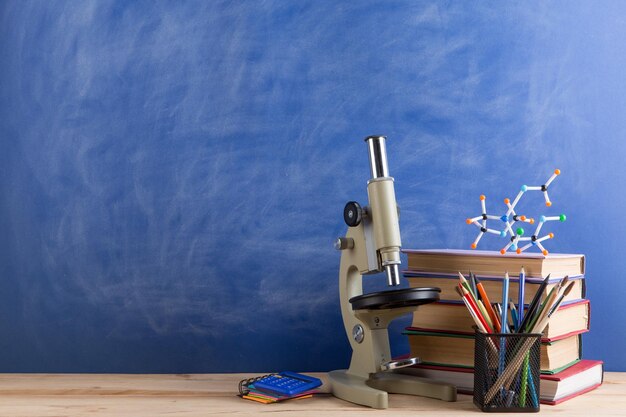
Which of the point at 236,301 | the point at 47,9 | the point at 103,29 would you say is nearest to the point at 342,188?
the point at 236,301

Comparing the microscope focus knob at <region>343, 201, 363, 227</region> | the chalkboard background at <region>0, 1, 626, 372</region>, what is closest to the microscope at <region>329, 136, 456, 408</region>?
the microscope focus knob at <region>343, 201, 363, 227</region>

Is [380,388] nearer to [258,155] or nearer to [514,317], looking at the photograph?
[514,317]

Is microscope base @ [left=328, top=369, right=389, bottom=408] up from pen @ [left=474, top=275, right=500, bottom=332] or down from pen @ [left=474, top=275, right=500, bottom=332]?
down

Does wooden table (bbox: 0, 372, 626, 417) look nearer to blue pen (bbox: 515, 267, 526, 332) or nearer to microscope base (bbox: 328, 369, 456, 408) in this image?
microscope base (bbox: 328, 369, 456, 408)

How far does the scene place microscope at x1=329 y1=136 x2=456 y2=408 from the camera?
117cm

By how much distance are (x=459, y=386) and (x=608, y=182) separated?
21.2 inches

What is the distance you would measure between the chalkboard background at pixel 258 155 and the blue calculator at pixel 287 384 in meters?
0.21

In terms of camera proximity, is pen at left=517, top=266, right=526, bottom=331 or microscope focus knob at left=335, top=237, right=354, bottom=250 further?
microscope focus knob at left=335, top=237, right=354, bottom=250

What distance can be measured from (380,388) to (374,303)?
0.20 metres

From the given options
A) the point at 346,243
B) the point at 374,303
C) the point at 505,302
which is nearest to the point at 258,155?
the point at 346,243

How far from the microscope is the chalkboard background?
216mm

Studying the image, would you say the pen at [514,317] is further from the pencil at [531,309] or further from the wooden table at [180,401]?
the wooden table at [180,401]

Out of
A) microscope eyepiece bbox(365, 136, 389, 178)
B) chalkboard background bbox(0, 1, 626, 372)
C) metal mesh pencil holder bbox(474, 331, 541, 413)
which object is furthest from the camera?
chalkboard background bbox(0, 1, 626, 372)

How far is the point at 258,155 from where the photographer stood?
4.85ft
